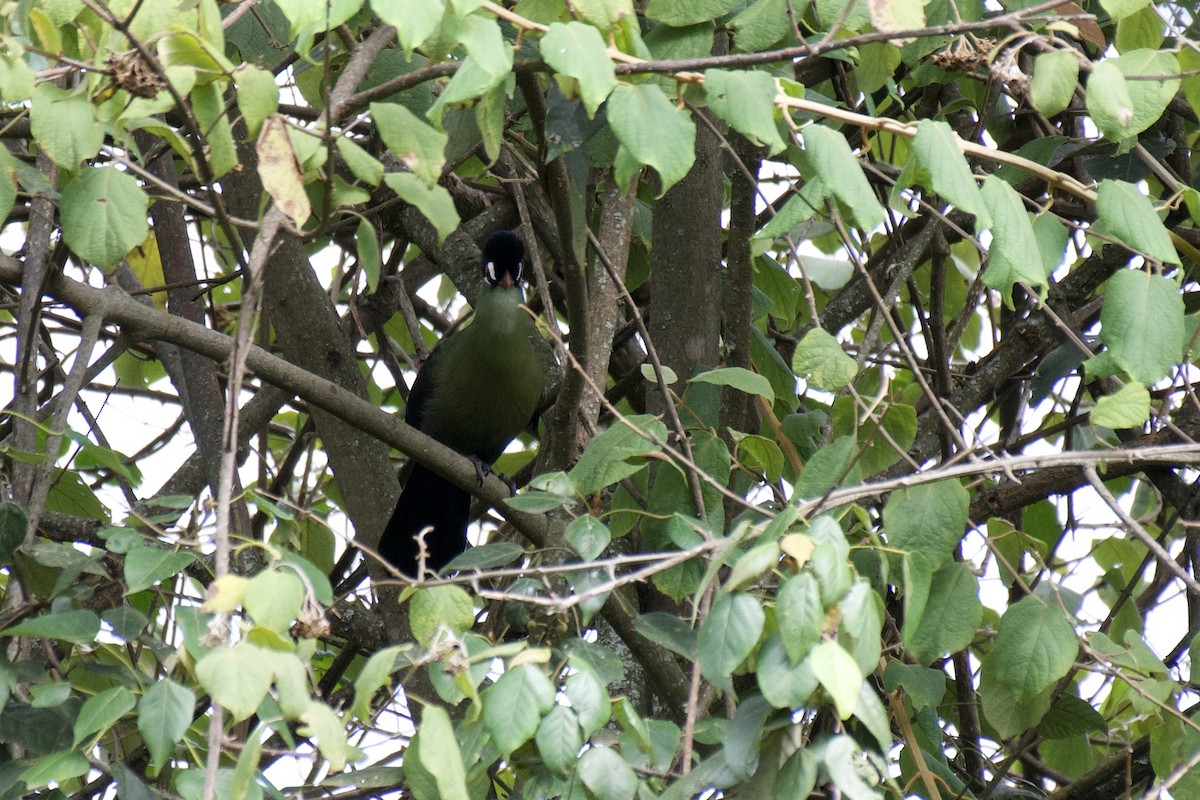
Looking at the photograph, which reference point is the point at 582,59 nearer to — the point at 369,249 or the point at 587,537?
the point at 369,249

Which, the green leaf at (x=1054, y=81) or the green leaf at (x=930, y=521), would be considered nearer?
the green leaf at (x=1054, y=81)

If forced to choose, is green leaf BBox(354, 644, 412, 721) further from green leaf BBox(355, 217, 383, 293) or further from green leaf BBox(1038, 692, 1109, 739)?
green leaf BBox(1038, 692, 1109, 739)

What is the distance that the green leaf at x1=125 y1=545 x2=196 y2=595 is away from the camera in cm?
177

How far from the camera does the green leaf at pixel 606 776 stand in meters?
1.59

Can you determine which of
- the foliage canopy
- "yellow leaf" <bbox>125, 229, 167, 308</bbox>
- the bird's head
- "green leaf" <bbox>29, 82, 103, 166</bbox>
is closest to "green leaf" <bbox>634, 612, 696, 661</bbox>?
the foliage canopy

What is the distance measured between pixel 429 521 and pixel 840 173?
9.44ft

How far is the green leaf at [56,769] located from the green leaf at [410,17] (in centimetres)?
103

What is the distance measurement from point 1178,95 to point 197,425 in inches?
106

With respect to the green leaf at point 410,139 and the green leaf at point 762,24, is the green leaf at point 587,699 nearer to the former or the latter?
the green leaf at point 410,139

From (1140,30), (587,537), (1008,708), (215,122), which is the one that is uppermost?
(215,122)

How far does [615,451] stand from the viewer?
2057 mm

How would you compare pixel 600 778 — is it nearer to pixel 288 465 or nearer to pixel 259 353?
pixel 259 353

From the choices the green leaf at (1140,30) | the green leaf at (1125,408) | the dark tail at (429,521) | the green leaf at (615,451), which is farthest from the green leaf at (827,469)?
the dark tail at (429,521)

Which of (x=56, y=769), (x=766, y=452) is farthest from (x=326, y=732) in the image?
(x=766, y=452)
